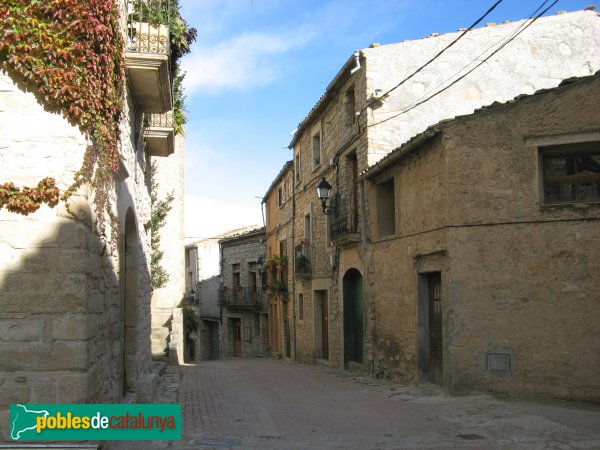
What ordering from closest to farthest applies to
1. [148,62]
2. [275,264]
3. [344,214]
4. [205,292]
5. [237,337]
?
[148,62] < [344,214] < [275,264] < [237,337] < [205,292]

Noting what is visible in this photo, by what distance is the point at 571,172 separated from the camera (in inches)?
348

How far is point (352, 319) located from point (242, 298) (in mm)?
14977

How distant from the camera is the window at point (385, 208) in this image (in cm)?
1250

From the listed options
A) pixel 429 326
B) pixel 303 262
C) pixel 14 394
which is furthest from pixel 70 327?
pixel 303 262

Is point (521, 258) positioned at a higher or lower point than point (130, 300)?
higher

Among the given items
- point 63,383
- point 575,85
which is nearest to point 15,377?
point 63,383

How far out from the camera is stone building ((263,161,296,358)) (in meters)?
21.3

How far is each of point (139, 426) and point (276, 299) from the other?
58.2ft

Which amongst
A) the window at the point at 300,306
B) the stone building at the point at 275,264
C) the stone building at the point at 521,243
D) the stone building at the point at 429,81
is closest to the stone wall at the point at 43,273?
the stone building at the point at 521,243

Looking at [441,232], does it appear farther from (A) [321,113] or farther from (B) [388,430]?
(A) [321,113]

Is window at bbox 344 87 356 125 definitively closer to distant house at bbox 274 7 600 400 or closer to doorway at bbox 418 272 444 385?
distant house at bbox 274 7 600 400

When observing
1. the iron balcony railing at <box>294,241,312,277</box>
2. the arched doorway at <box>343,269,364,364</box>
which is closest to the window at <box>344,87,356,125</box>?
the arched doorway at <box>343,269,364,364</box>

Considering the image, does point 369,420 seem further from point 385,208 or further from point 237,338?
point 237,338

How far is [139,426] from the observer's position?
5.66 metres
